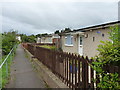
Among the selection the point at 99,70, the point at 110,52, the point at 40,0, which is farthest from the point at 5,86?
the point at 40,0

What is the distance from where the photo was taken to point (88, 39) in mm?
12547

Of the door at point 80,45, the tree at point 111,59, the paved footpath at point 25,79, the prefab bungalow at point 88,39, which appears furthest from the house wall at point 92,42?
the tree at point 111,59

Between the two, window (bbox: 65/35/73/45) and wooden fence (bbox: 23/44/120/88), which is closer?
wooden fence (bbox: 23/44/120/88)

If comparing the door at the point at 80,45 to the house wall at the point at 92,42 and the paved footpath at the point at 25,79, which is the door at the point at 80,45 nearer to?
the house wall at the point at 92,42

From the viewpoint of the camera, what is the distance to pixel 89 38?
12344 millimetres

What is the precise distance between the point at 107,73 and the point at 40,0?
937 cm

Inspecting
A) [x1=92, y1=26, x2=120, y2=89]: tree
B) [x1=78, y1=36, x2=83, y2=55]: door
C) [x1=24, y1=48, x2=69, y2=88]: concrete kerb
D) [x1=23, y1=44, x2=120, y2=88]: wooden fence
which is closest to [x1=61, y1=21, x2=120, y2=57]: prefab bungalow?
[x1=78, y1=36, x2=83, y2=55]: door

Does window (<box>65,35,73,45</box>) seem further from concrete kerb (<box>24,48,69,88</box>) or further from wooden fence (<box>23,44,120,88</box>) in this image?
wooden fence (<box>23,44,120,88</box>)

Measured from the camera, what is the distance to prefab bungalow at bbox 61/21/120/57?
33.5 feet

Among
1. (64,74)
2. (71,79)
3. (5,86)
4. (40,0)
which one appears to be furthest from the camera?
(40,0)

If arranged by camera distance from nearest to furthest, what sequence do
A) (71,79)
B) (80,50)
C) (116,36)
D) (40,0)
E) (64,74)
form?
(116,36), (71,79), (64,74), (40,0), (80,50)

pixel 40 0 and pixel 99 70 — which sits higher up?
pixel 40 0

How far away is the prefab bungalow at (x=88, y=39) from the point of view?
10220 mm

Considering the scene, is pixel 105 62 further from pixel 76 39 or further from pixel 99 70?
pixel 76 39
